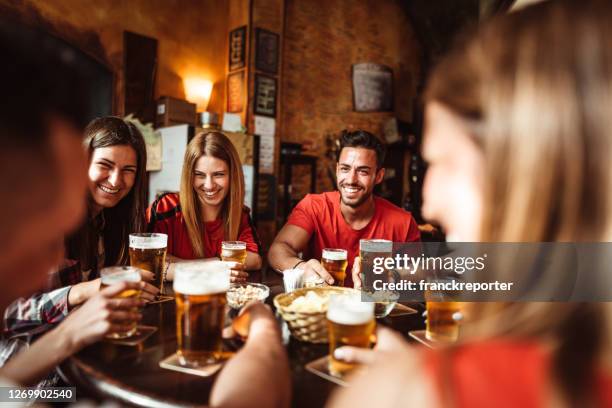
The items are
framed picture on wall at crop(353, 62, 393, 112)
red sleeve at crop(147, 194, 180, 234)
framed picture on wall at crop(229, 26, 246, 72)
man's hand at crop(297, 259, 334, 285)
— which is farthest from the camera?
framed picture on wall at crop(353, 62, 393, 112)

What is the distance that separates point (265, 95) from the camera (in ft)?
18.2

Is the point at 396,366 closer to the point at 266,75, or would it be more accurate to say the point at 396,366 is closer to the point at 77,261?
the point at 77,261

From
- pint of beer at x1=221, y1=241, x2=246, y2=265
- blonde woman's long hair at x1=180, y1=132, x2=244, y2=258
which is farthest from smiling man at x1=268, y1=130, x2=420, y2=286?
pint of beer at x1=221, y1=241, x2=246, y2=265

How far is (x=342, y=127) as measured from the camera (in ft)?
22.7

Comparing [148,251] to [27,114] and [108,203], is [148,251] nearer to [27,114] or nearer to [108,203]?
[108,203]

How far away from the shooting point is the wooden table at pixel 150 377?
0.84 metres

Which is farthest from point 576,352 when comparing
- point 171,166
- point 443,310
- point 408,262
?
point 171,166

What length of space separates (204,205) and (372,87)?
536 cm

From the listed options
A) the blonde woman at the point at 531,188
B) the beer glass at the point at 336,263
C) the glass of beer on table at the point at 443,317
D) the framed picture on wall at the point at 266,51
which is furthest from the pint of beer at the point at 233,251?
the framed picture on wall at the point at 266,51

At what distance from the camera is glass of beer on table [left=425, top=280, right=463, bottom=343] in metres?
1.20

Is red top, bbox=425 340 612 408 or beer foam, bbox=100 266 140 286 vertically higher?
red top, bbox=425 340 612 408

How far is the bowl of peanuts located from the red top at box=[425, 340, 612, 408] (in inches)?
40.7

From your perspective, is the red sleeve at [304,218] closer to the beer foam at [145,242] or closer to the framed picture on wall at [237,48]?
the beer foam at [145,242]

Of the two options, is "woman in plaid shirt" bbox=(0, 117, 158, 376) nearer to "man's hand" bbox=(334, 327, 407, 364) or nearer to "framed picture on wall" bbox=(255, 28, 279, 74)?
"man's hand" bbox=(334, 327, 407, 364)
